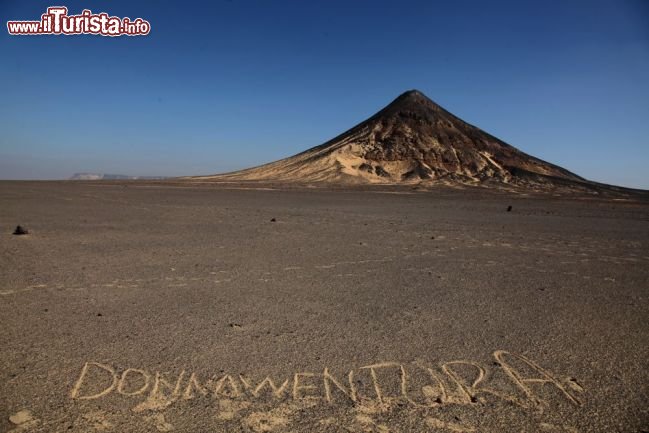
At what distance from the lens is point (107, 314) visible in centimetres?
464

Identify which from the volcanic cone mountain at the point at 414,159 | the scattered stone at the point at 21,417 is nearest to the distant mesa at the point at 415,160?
the volcanic cone mountain at the point at 414,159

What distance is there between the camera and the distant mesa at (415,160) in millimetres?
54375

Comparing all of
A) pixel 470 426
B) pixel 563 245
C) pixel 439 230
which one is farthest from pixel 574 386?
pixel 439 230

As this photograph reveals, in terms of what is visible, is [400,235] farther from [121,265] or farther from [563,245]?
[121,265]

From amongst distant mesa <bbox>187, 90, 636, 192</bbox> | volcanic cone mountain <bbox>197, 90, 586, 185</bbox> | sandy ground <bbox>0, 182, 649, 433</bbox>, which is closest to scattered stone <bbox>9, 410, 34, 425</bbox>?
sandy ground <bbox>0, 182, 649, 433</bbox>

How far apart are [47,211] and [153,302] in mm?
12901

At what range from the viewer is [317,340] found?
13.5ft

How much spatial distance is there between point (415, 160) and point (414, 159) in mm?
343

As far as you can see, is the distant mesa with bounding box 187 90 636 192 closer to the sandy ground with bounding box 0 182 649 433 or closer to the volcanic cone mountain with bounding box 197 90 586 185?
the volcanic cone mountain with bounding box 197 90 586 185

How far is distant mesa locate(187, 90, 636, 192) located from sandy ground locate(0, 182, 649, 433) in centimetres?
4449

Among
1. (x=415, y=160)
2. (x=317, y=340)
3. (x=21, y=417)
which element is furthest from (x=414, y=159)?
(x=21, y=417)

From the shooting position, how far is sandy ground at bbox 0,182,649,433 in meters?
2.90

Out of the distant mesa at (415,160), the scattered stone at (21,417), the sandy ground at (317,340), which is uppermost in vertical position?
the distant mesa at (415,160)

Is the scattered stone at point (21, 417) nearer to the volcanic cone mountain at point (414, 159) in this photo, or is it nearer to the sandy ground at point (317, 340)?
the sandy ground at point (317, 340)
